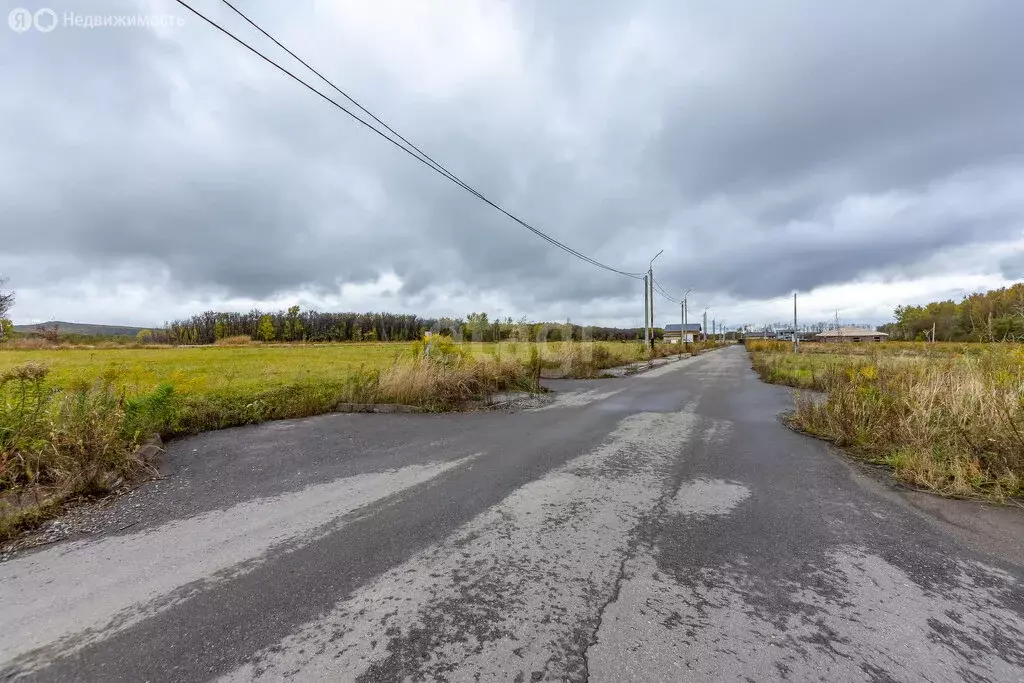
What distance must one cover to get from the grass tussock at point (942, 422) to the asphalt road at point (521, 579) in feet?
1.69

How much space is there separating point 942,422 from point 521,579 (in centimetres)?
572

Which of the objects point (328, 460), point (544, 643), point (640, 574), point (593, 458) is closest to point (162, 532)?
point (328, 460)

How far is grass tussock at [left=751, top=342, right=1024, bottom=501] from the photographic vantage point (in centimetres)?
418

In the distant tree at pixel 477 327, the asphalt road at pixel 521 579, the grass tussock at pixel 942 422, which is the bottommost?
the asphalt road at pixel 521 579

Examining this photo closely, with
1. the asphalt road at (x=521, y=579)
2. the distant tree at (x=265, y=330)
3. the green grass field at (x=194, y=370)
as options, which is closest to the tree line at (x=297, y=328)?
the distant tree at (x=265, y=330)

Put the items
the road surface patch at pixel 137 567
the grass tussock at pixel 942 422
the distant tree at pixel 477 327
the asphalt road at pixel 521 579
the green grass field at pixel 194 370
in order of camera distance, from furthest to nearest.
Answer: the distant tree at pixel 477 327
the green grass field at pixel 194 370
the grass tussock at pixel 942 422
the road surface patch at pixel 137 567
the asphalt road at pixel 521 579

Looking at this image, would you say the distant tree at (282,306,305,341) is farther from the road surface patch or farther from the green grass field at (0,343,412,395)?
the road surface patch

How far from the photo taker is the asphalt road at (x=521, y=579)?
1.91 m

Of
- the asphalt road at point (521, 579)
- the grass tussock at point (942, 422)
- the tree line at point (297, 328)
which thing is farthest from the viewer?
the tree line at point (297, 328)

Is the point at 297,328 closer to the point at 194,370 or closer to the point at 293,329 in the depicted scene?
the point at 293,329

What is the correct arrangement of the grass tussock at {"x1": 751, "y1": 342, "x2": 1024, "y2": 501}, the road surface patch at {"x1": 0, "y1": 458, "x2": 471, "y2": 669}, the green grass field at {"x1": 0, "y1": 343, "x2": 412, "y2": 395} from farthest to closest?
the green grass field at {"x1": 0, "y1": 343, "x2": 412, "y2": 395}
the grass tussock at {"x1": 751, "y1": 342, "x2": 1024, "y2": 501}
the road surface patch at {"x1": 0, "y1": 458, "x2": 471, "y2": 669}

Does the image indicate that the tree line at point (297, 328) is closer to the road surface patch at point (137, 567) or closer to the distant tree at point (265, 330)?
the distant tree at point (265, 330)

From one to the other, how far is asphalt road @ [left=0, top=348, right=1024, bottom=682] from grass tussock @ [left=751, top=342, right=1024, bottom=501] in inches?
20.3

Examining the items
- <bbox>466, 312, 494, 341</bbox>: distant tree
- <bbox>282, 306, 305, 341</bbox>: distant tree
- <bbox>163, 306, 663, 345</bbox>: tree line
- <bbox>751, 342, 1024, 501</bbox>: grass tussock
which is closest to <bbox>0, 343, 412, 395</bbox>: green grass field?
<bbox>466, 312, 494, 341</bbox>: distant tree
